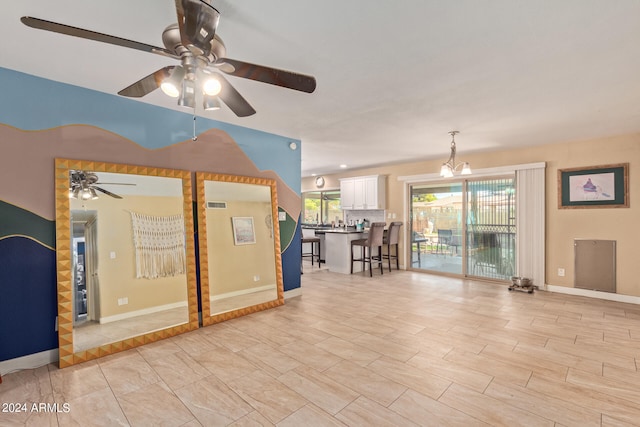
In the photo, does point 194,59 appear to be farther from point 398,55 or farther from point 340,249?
point 340,249

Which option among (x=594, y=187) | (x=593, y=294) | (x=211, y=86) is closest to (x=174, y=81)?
(x=211, y=86)

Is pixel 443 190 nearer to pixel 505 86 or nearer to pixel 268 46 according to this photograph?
pixel 505 86

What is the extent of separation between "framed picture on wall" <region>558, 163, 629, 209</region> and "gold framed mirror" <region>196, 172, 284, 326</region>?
4515 millimetres

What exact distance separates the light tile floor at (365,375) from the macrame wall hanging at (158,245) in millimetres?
710

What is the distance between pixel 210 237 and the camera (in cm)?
360

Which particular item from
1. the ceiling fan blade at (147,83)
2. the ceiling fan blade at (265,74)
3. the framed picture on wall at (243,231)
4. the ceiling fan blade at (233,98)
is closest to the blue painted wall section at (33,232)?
the ceiling fan blade at (147,83)

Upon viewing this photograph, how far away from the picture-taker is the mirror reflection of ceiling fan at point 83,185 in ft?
8.89

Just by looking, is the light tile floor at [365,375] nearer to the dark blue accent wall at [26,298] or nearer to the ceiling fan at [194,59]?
the dark blue accent wall at [26,298]

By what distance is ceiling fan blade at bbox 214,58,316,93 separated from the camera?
1.65 metres

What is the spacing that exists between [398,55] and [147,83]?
1.71m

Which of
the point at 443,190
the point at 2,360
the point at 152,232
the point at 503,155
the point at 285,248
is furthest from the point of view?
the point at 443,190

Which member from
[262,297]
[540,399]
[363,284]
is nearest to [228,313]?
[262,297]

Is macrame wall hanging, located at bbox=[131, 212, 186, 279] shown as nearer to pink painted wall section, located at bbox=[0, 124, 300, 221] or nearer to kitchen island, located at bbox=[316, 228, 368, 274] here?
pink painted wall section, located at bbox=[0, 124, 300, 221]

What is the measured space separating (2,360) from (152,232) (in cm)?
144
